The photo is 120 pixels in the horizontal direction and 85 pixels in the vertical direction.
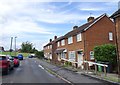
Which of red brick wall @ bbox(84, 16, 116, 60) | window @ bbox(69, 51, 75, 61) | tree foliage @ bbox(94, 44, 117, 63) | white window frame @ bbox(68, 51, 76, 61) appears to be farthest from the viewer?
window @ bbox(69, 51, 75, 61)

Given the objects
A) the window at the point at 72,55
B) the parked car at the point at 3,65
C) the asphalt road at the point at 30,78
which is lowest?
the asphalt road at the point at 30,78

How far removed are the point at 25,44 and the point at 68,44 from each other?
110189 millimetres

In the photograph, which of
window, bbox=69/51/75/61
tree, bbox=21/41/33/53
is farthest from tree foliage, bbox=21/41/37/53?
window, bbox=69/51/75/61

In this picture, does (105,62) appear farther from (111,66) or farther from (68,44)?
(68,44)

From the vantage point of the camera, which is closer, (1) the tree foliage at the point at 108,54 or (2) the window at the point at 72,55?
(1) the tree foliage at the point at 108,54

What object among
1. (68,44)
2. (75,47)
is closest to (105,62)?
(75,47)

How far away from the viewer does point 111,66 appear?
2350cm

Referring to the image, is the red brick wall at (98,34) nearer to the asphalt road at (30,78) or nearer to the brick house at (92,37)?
the brick house at (92,37)

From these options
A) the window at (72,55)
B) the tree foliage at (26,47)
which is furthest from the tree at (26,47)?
the window at (72,55)

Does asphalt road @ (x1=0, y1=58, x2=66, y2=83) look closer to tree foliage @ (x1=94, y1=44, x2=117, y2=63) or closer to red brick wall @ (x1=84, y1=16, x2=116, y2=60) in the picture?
tree foliage @ (x1=94, y1=44, x2=117, y2=63)

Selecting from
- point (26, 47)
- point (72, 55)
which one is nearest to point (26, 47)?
point (26, 47)

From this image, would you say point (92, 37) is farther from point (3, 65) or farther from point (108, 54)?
point (3, 65)

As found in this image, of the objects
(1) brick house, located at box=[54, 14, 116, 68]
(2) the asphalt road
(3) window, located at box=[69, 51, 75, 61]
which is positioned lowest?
(2) the asphalt road

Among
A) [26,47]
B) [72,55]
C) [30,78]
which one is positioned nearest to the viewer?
[30,78]
